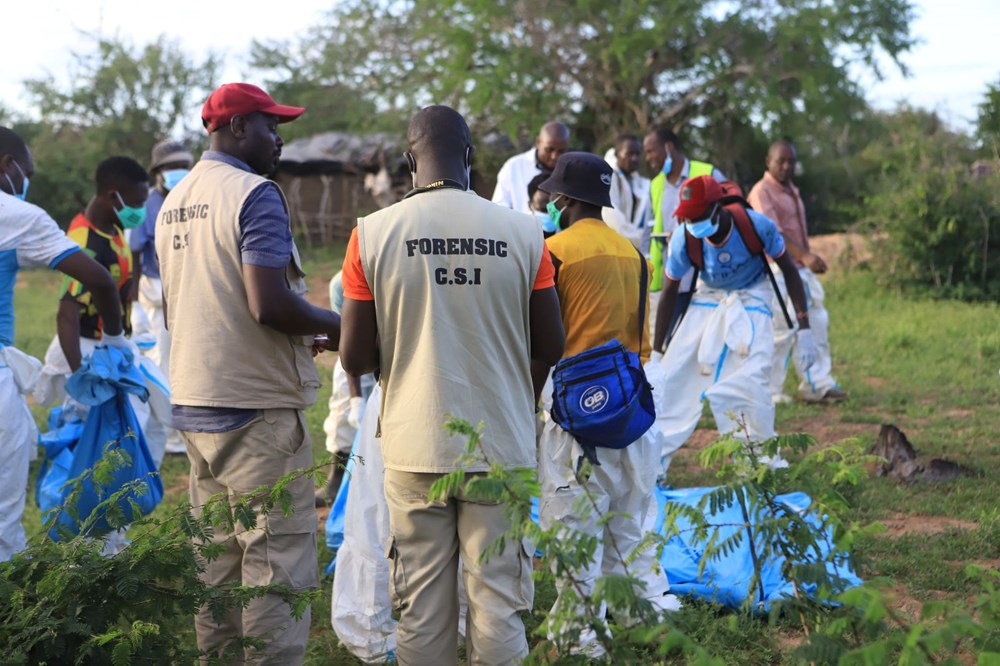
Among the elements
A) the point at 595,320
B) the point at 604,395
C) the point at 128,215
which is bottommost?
the point at 604,395

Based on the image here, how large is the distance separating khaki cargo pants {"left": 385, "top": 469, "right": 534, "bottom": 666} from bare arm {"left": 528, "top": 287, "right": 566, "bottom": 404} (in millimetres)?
484

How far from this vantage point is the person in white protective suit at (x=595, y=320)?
4.09 meters

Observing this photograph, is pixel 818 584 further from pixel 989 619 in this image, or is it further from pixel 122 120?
pixel 122 120

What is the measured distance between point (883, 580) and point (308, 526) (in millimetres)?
2012

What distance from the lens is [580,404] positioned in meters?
4.08

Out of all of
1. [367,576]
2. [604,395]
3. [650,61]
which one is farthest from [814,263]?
[650,61]

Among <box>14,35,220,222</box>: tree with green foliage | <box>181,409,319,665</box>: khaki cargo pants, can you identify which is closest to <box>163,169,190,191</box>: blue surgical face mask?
<box>181,409,319,665</box>: khaki cargo pants

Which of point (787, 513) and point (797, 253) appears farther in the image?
point (797, 253)

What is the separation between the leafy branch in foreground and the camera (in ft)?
9.57

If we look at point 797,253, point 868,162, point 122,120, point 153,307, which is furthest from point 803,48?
point 122,120

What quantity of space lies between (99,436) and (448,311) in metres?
2.78

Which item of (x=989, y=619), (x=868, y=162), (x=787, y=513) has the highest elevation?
(x=868, y=162)

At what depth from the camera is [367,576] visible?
4.20 m

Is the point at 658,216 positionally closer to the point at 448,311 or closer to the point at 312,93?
the point at 448,311
